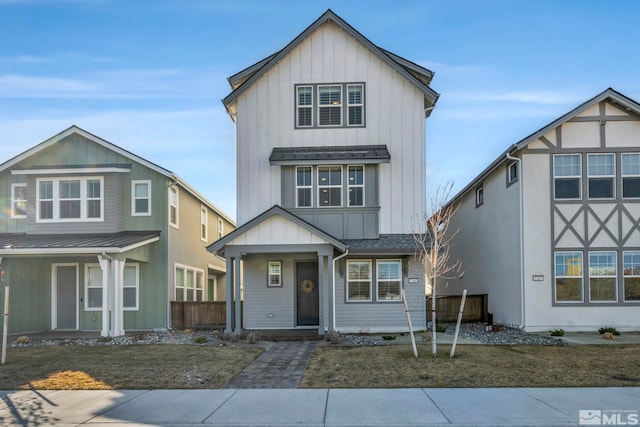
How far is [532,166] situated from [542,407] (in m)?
10.9

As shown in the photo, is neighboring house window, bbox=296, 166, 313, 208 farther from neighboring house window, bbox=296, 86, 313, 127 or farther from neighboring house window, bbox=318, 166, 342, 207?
neighboring house window, bbox=296, 86, 313, 127

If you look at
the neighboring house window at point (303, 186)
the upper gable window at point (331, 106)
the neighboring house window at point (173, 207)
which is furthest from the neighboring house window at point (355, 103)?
the neighboring house window at point (173, 207)

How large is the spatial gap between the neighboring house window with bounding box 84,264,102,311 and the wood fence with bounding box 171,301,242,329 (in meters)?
2.71

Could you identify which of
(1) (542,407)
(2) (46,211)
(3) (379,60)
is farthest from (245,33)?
(1) (542,407)

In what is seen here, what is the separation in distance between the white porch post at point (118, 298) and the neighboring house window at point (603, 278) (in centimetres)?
1513

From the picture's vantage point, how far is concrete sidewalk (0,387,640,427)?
734 centimetres

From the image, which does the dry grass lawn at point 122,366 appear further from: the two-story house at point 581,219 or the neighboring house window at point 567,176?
the neighboring house window at point 567,176

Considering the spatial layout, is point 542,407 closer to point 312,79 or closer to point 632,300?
point 632,300

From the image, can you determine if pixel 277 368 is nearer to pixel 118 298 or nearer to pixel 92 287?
pixel 118 298

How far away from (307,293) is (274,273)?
1.32 meters

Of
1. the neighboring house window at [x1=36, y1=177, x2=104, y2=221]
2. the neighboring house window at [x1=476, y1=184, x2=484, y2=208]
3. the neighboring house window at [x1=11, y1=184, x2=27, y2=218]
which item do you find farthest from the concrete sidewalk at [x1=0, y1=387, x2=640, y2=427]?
the neighboring house window at [x1=476, y1=184, x2=484, y2=208]

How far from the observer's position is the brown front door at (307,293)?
58.7ft

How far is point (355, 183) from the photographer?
1781 centimetres

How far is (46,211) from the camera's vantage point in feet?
60.6
